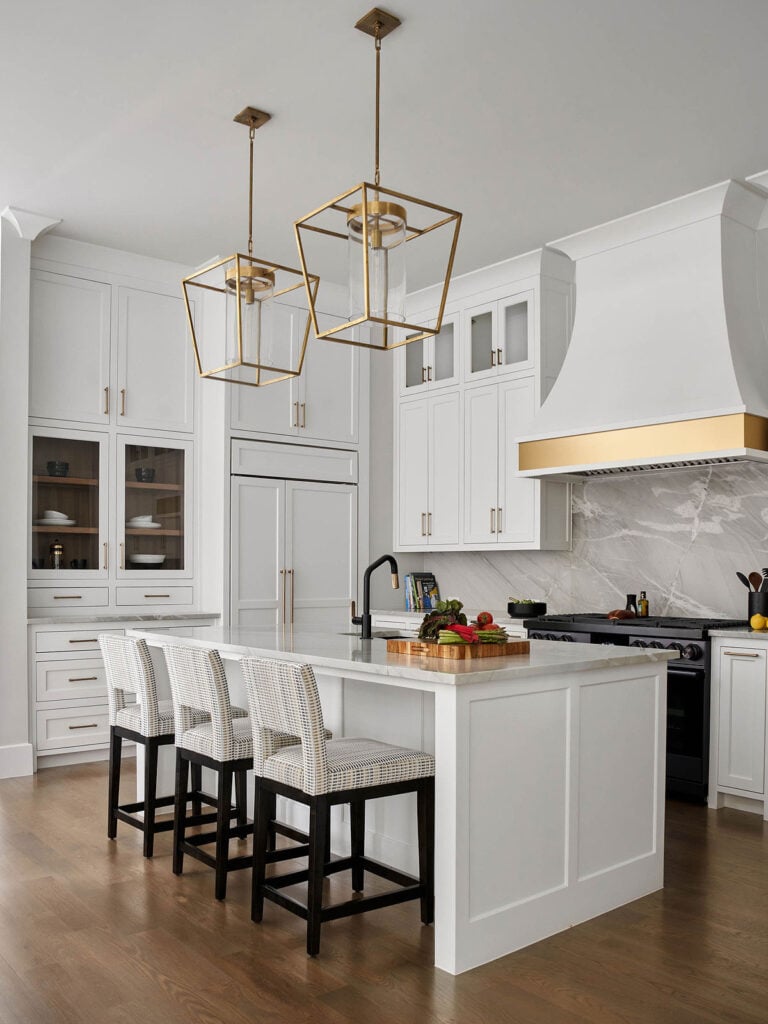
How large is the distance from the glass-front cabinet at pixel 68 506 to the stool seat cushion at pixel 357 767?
111 inches

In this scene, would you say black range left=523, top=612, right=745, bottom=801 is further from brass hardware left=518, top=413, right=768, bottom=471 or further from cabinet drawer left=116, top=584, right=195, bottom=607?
cabinet drawer left=116, top=584, right=195, bottom=607

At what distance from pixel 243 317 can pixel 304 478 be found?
8.40 feet

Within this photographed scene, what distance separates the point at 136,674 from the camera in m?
3.66

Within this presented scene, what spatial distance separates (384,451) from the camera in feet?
21.7

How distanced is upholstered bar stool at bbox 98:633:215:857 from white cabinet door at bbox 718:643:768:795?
7.37ft

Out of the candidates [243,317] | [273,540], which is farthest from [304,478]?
[243,317]

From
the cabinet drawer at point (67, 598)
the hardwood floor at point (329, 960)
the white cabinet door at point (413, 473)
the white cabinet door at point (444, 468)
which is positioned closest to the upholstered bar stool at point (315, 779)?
the hardwood floor at point (329, 960)

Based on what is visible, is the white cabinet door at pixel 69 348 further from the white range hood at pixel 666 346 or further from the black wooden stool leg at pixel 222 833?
the black wooden stool leg at pixel 222 833

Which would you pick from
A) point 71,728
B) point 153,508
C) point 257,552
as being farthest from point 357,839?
point 153,508

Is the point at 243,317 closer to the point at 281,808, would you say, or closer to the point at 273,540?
the point at 281,808

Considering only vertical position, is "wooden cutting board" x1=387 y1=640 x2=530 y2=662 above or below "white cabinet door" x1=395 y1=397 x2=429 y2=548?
below

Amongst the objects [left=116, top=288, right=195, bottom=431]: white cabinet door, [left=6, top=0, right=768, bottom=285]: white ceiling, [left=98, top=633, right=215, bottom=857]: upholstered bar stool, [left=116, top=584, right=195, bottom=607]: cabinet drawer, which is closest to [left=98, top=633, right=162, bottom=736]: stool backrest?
[left=98, top=633, right=215, bottom=857]: upholstered bar stool

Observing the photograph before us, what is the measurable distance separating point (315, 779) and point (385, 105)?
264cm

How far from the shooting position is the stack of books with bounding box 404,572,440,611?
253 inches
